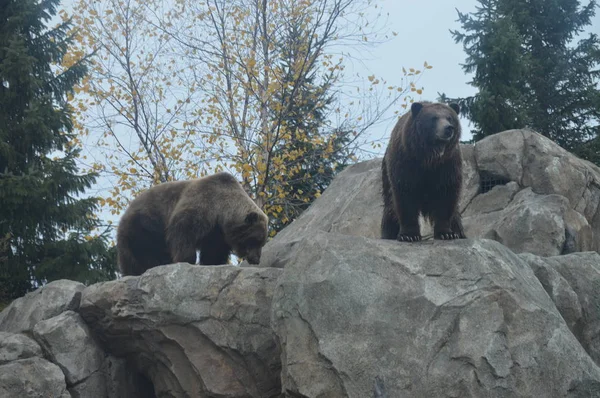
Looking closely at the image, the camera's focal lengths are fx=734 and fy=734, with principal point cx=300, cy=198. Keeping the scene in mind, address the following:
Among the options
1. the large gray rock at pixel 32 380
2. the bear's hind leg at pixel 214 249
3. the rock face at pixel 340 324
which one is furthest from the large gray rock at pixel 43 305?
the bear's hind leg at pixel 214 249

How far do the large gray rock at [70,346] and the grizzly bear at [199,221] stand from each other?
5.63ft

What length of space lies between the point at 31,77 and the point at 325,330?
815cm

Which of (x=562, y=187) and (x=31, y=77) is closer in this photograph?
(x=562, y=187)

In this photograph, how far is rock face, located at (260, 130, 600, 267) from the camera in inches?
416

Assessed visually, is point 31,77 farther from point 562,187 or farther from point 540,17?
point 540,17

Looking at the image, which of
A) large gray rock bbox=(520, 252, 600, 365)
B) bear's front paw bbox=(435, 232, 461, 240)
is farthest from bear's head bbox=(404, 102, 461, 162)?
large gray rock bbox=(520, 252, 600, 365)

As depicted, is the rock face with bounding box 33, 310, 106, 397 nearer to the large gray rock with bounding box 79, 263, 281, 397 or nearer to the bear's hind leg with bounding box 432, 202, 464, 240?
the large gray rock with bounding box 79, 263, 281, 397

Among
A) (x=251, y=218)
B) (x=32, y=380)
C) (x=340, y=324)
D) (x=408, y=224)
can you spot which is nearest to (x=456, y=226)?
(x=408, y=224)

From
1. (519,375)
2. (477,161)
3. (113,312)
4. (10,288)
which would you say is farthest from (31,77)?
(519,375)

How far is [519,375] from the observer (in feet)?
21.4

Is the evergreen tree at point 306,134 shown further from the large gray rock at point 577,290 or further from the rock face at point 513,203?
the large gray rock at point 577,290

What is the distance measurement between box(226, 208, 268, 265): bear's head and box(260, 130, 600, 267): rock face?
226mm

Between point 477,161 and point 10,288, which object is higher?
point 477,161

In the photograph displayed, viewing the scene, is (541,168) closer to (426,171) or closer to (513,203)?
(513,203)
